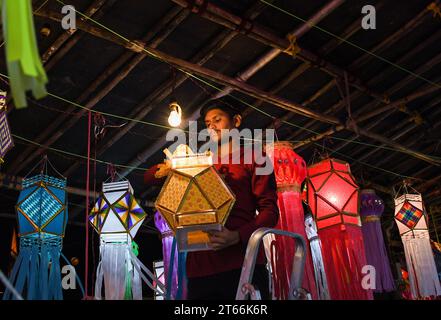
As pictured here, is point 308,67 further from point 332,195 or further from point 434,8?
point 332,195

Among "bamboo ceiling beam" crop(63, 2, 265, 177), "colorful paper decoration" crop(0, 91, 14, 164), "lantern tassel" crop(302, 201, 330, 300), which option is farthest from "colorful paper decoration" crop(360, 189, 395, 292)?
"colorful paper decoration" crop(0, 91, 14, 164)

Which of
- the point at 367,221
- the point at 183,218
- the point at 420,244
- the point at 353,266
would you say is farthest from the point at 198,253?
the point at 420,244

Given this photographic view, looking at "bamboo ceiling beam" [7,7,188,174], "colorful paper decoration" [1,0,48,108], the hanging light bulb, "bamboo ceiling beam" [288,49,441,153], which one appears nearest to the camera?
"colorful paper decoration" [1,0,48,108]

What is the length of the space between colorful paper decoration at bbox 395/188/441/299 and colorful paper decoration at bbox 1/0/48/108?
13.1ft

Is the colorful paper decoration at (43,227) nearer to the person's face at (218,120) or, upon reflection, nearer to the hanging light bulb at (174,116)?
the hanging light bulb at (174,116)

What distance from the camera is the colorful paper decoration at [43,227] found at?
98.2 inches

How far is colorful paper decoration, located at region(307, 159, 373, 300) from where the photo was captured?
327 cm

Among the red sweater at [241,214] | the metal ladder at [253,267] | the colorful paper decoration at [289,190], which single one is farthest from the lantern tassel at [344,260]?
the metal ladder at [253,267]

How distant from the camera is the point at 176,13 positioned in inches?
139

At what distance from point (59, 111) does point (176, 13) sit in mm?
1355

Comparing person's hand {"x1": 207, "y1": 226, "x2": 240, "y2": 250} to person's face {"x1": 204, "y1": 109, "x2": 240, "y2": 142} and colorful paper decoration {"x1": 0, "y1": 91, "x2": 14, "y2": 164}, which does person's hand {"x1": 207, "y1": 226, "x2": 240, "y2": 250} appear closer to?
person's face {"x1": 204, "y1": 109, "x2": 240, "y2": 142}

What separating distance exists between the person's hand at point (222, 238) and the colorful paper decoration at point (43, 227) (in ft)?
3.93

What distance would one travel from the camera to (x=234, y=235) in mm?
1607

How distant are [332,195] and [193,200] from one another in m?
1.99
